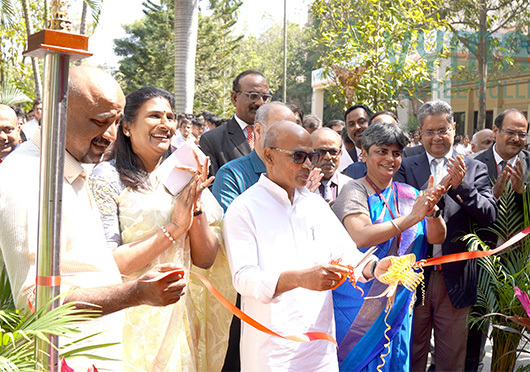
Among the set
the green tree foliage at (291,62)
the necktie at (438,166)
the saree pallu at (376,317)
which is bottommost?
the saree pallu at (376,317)

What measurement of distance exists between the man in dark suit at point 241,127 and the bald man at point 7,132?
1.90 m

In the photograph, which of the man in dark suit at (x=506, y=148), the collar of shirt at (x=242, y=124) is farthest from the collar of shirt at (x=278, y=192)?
the man in dark suit at (x=506, y=148)

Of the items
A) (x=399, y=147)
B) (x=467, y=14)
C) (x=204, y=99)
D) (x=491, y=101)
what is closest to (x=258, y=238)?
(x=399, y=147)

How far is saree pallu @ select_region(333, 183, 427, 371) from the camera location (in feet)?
13.1

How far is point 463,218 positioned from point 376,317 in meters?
1.21

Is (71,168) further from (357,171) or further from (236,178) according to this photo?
(357,171)

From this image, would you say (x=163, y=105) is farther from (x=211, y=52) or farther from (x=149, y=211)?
(x=211, y=52)

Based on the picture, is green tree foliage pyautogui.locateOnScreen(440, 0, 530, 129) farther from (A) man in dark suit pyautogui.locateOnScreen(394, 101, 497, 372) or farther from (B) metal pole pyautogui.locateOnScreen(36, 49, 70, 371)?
(B) metal pole pyautogui.locateOnScreen(36, 49, 70, 371)

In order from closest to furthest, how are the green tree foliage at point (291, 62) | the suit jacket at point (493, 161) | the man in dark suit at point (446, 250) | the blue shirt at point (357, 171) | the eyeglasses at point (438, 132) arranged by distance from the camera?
the man in dark suit at point (446, 250) < the eyeglasses at point (438, 132) < the blue shirt at point (357, 171) < the suit jacket at point (493, 161) < the green tree foliage at point (291, 62)

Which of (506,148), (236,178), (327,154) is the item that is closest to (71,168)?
(236,178)

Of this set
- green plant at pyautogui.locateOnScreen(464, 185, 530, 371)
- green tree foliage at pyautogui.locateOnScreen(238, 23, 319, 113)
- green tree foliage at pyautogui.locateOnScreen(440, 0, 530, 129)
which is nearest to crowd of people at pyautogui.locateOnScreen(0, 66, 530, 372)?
green plant at pyautogui.locateOnScreen(464, 185, 530, 371)

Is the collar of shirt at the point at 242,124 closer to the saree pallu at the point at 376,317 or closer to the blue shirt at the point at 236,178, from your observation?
the blue shirt at the point at 236,178

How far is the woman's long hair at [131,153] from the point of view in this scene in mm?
3148

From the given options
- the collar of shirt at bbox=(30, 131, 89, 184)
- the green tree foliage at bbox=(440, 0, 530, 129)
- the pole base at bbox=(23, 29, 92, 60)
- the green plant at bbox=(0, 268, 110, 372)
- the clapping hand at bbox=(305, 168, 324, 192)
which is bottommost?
the green plant at bbox=(0, 268, 110, 372)
